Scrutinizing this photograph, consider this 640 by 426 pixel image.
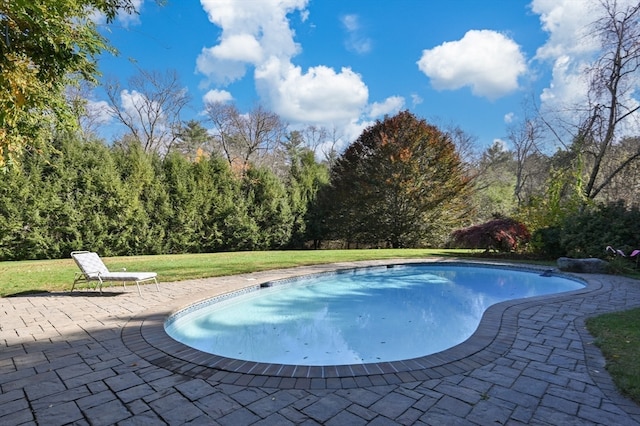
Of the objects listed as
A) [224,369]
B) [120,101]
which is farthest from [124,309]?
[120,101]

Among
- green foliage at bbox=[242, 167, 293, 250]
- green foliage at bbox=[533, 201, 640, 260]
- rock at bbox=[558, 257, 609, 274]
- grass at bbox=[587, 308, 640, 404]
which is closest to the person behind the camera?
grass at bbox=[587, 308, 640, 404]

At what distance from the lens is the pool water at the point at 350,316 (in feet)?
14.8

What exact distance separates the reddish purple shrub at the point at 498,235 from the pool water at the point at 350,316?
98.6 inches

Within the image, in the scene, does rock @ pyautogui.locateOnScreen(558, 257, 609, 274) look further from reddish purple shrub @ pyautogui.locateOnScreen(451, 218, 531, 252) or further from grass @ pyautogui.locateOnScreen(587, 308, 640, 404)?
grass @ pyautogui.locateOnScreen(587, 308, 640, 404)

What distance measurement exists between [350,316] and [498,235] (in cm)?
842

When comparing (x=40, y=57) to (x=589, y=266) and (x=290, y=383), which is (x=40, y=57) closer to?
(x=290, y=383)

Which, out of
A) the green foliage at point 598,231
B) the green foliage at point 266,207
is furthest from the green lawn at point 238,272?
the green foliage at point 266,207

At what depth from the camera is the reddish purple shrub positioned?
39.2 feet

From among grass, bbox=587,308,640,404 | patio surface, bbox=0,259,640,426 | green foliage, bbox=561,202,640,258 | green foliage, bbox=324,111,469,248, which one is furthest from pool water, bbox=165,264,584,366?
green foliage, bbox=324,111,469,248

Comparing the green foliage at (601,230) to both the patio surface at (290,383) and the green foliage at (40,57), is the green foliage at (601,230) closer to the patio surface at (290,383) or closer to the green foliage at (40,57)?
the patio surface at (290,383)

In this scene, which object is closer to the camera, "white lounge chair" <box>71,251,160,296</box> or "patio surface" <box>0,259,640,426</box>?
"patio surface" <box>0,259,640,426</box>

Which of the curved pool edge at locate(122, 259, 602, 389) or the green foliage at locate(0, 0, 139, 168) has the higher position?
the green foliage at locate(0, 0, 139, 168)

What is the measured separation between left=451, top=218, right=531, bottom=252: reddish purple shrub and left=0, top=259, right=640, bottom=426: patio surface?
8391 millimetres

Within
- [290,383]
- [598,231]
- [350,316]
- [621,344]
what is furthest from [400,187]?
[290,383]
